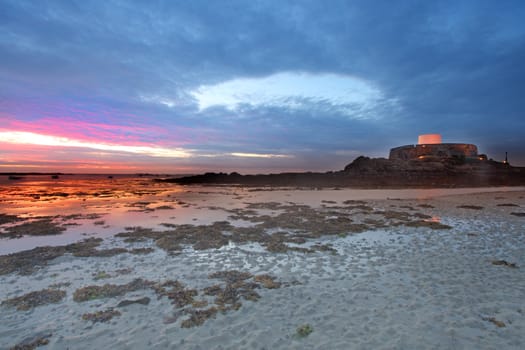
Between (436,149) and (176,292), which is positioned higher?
(436,149)

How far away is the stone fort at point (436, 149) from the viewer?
266 feet

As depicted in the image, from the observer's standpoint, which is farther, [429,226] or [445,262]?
[429,226]

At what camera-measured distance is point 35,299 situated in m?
5.66

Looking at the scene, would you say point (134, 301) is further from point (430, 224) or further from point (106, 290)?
point (430, 224)

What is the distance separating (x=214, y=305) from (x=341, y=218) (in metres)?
10.6

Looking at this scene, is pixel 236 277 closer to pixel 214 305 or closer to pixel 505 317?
pixel 214 305

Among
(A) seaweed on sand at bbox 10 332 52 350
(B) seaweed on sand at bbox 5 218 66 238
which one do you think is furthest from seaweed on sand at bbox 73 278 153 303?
(B) seaweed on sand at bbox 5 218 66 238

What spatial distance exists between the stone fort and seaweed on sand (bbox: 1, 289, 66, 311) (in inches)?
3295

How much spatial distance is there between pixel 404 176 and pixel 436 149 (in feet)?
103

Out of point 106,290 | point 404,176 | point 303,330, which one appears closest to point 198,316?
point 303,330

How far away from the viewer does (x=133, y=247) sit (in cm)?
959

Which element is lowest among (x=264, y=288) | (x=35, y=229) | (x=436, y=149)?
(x=35, y=229)

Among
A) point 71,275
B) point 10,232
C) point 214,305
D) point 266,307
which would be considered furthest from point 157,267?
point 10,232

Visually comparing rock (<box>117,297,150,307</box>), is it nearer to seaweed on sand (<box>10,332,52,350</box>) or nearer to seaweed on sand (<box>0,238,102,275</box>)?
seaweed on sand (<box>10,332,52,350</box>)
